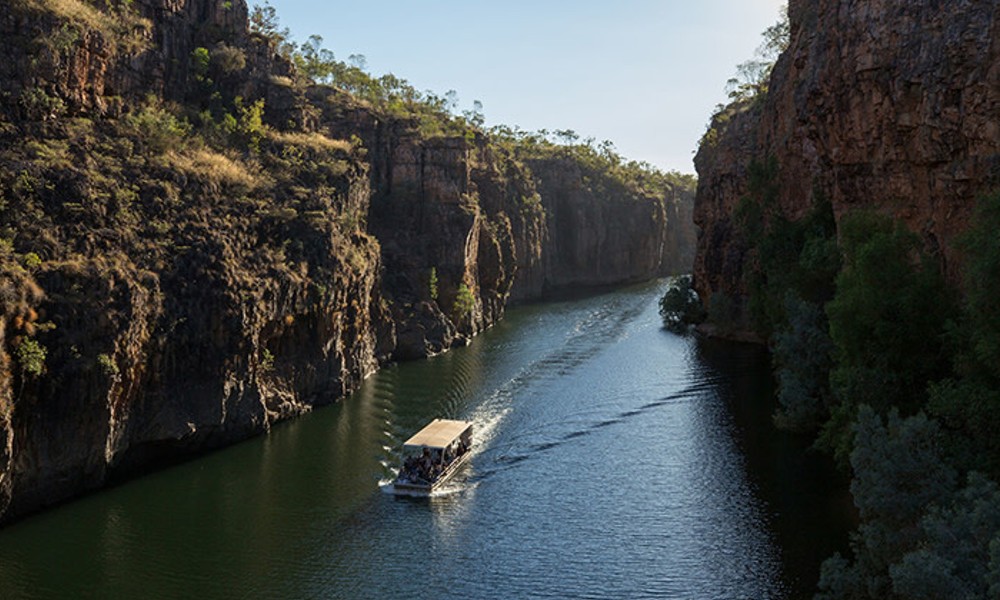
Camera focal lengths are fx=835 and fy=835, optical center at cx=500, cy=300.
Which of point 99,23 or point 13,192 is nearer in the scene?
point 13,192

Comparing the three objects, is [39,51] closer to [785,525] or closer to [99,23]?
[99,23]

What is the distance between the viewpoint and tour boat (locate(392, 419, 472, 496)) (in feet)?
132

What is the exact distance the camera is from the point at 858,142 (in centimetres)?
3834

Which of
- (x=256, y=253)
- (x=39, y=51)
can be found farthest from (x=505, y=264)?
(x=39, y=51)

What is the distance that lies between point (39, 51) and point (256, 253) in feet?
52.1

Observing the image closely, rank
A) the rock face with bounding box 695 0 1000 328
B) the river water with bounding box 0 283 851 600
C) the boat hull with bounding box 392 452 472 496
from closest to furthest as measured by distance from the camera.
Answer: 1. the rock face with bounding box 695 0 1000 328
2. the river water with bounding box 0 283 851 600
3. the boat hull with bounding box 392 452 472 496

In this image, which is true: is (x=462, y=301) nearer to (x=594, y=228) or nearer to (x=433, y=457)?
(x=433, y=457)

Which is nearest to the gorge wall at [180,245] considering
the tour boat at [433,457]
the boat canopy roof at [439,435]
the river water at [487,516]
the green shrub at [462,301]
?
the green shrub at [462,301]

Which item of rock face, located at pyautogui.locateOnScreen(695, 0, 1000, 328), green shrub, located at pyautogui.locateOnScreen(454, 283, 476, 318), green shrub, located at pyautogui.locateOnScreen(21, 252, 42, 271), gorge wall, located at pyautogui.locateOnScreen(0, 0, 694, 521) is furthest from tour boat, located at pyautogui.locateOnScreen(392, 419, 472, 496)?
green shrub, located at pyautogui.locateOnScreen(454, 283, 476, 318)

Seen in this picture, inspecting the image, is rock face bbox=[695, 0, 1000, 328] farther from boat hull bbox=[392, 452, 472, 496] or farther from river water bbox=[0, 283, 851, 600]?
boat hull bbox=[392, 452, 472, 496]

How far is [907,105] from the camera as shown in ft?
111

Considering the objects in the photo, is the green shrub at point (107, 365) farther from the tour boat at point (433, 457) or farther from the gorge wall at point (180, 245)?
the tour boat at point (433, 457)

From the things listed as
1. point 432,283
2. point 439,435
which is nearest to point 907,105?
point 439,435

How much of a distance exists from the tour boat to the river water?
883 mm
